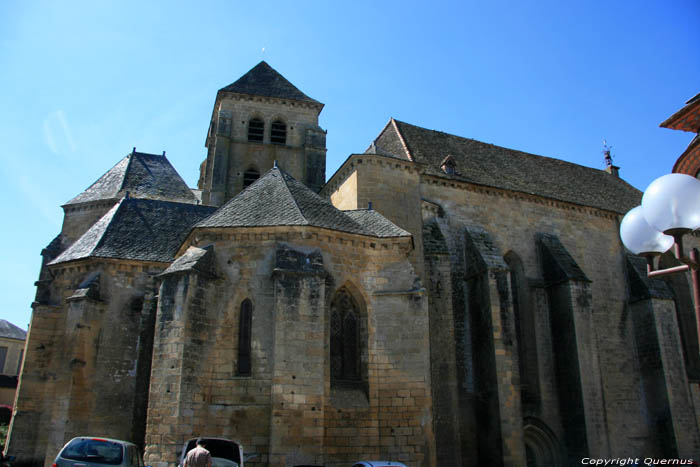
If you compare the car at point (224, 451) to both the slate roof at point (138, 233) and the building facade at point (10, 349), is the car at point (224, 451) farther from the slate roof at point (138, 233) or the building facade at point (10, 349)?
the building facade at point (10, 349)

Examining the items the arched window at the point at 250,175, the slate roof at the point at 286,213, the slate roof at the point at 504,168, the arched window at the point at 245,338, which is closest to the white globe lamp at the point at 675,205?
the slate roof at the point at 286,213

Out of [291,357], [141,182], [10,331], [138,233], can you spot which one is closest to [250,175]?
[141,182]

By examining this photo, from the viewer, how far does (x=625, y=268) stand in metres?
23.0

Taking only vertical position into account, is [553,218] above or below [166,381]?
above

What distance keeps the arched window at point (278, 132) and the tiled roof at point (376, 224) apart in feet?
35.0

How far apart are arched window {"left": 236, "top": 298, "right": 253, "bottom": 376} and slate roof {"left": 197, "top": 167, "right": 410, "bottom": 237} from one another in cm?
196

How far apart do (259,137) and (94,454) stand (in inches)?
741

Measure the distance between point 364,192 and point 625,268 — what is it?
12210mm

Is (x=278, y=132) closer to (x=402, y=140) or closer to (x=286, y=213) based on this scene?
(x=402, y=140)

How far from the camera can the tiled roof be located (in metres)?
14.3

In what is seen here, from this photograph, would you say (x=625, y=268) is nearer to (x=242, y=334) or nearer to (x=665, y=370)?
(x=665, y=370)

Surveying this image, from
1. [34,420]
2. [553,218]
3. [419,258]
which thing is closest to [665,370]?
[553,218]

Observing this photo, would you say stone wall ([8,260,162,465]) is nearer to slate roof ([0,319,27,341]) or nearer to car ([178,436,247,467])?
car ([178,436,247,467])

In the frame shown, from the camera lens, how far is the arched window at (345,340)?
13.2 m
